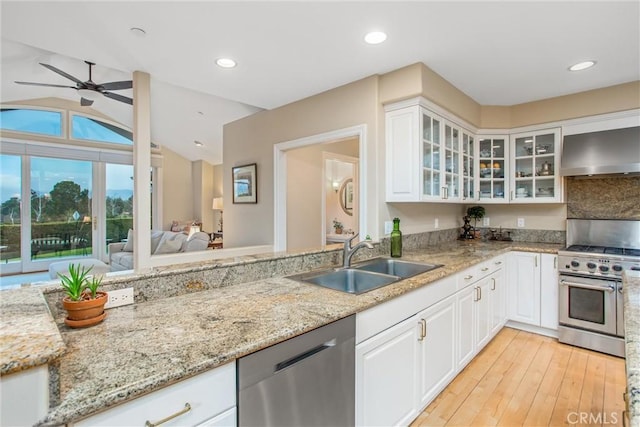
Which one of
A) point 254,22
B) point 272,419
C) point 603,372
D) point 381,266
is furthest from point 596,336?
point 254,22

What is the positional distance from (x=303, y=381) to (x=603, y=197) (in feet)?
12.2

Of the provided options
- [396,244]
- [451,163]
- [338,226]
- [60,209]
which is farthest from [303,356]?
[60,209]

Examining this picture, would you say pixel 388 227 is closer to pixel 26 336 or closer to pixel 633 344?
pixel 633 344

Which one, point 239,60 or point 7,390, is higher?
point 239,60

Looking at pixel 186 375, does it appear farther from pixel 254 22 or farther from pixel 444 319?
pixel 254 22

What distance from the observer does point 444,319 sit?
216 centimetres

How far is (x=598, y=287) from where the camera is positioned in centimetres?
280

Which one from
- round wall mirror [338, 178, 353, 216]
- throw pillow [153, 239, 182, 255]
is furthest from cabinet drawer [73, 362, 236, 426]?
round wall mirror [338, 178, 353, 216]

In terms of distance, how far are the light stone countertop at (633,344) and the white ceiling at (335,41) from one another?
1.59m

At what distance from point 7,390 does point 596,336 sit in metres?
3.86

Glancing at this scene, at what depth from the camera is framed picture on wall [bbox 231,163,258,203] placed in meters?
4.12

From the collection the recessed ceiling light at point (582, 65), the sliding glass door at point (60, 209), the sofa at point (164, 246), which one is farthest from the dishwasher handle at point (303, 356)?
the sliding glass door at point (60, 209)

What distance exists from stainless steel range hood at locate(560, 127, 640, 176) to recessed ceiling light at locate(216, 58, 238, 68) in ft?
10.6

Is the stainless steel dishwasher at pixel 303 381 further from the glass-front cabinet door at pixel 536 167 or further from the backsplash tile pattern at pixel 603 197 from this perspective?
the backsplash tile pattern at pixel 603 197
